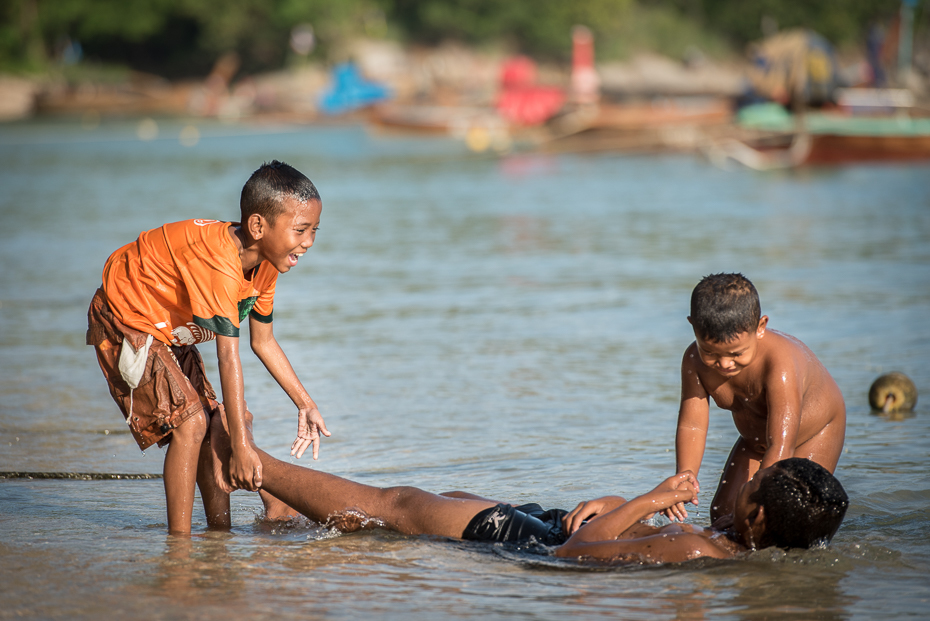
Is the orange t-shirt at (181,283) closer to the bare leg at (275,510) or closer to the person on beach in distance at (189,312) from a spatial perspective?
the person on beach in distance at (189,312)

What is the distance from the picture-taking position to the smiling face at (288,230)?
3.86 metres

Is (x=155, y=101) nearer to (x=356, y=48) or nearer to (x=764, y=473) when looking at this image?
(x=356, y=48)

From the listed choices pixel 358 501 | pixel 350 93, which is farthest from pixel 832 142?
pixel 350 93

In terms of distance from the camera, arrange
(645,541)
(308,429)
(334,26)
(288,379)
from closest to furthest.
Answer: (645,541) < (308,429) < (288,379) < (334,26)

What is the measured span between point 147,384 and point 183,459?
324 millimetres

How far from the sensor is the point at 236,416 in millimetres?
3824

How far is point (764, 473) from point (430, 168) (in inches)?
1064

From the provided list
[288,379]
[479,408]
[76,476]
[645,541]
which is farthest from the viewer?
[479,408]

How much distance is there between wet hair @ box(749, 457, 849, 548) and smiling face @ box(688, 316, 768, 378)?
0.38m

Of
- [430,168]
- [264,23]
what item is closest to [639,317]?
[430,168]

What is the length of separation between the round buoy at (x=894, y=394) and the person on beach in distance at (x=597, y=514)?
98.5 inches

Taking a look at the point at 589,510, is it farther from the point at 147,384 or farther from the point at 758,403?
the point at 147,384

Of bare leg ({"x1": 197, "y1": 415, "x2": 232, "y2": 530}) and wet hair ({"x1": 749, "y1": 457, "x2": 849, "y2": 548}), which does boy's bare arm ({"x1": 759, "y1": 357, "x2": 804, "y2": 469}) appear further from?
bare leg ({"x1": 197, "y1": 415, "x2": 232, "y2": 530})

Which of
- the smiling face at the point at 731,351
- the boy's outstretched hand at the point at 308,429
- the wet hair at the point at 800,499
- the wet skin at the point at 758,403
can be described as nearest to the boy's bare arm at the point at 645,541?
the wet skin at the point at 758,403
